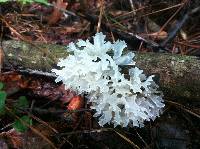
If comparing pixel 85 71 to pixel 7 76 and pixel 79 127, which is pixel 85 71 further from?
pixel 7 76

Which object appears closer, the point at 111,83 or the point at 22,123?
the point at 111,83

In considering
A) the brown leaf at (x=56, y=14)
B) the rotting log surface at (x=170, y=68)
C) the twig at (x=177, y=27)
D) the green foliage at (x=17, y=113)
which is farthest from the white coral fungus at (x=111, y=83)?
the brown leaf at (x=56, y=14)

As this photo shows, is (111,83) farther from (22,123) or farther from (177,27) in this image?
(177,27)

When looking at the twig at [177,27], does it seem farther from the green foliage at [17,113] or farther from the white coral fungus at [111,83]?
the green foliage at [17,113]

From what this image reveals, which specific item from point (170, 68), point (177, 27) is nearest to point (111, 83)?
point (170, 68)

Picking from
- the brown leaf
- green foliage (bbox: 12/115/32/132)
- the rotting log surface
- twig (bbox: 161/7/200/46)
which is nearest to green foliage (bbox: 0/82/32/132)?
green foliage (bbox: 12/115/32/132)

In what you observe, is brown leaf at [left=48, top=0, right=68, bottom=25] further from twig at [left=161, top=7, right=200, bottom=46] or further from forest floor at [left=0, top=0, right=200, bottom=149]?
twig at [left=161, top=7, right=200, bottom=46]
